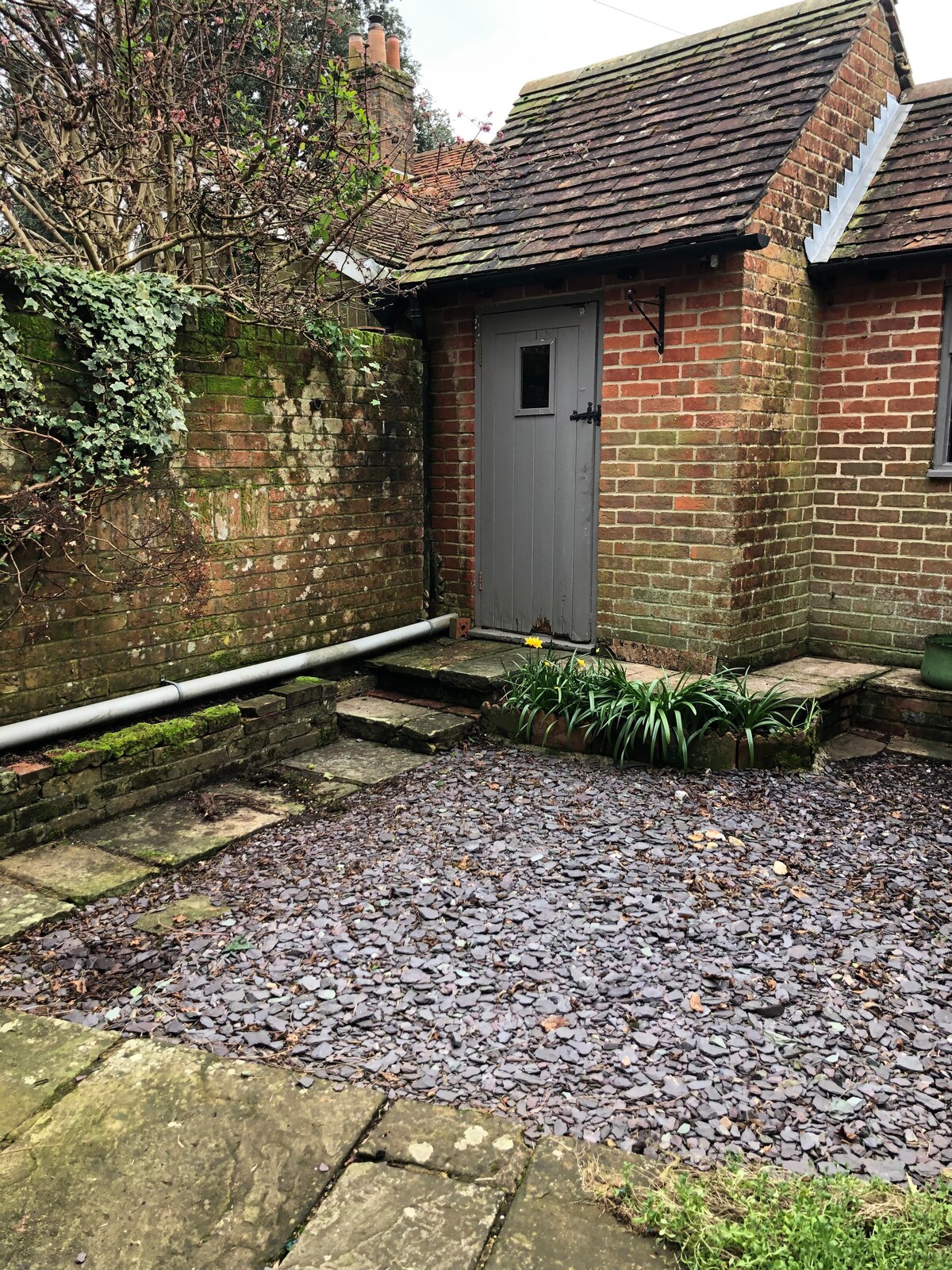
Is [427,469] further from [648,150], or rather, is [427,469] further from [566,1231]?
[566,1231]

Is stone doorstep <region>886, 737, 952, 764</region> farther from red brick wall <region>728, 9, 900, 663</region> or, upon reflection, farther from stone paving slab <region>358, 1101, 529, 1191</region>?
stone paving slab <region>358, 1101, 529, 1191</region>

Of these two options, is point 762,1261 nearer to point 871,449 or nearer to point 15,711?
point 15,711

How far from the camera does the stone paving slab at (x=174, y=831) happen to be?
4254mm

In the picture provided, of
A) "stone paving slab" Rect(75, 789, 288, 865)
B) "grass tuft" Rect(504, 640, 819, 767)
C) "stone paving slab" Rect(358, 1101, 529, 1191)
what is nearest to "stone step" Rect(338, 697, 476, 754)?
"grass tuft" Rect(504, 640, 819, 767)

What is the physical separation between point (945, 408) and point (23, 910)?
6059mm

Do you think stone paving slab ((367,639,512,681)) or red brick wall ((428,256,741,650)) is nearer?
red brick wall ((428,256,741,650))

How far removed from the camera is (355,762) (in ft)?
18.1

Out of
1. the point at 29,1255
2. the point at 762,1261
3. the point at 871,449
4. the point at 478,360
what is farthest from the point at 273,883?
the point at 871,449

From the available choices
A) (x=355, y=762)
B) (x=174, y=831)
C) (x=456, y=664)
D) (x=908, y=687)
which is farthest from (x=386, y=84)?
(x=174, y=831)

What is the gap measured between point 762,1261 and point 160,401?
4488 millimetres

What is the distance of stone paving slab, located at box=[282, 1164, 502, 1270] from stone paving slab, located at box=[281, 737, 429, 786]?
2980 mm

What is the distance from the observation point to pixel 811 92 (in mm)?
6066

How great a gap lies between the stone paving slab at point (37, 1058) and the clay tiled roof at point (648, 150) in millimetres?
5204

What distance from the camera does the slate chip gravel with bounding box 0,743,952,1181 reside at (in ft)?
8.46
